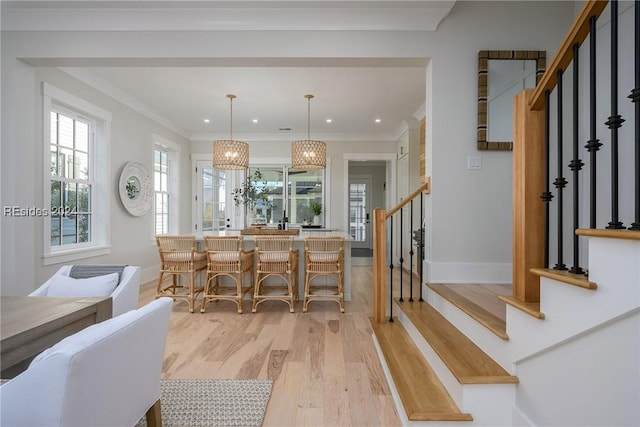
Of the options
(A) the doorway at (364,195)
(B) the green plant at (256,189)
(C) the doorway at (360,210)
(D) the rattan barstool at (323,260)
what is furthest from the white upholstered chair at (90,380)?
(C) the doorway at (360,210)

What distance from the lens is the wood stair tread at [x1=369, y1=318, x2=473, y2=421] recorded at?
152 cm

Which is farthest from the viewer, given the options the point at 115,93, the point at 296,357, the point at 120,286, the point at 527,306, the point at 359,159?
the point at 359,159

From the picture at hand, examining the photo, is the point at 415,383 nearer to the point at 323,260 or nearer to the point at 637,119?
the point at 637,119

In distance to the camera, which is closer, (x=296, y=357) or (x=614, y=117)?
(x=614, y=117)

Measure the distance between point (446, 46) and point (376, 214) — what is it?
1557mm

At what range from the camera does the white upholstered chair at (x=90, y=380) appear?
0.88 meters

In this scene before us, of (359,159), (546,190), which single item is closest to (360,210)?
(359,159)

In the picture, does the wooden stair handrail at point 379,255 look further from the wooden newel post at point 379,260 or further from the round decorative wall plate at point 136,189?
the round decorative wall plate at point 136,189

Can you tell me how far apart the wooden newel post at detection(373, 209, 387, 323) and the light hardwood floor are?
0.31 meters

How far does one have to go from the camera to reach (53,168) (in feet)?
11.6

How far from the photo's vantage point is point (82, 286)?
2100 millimetres

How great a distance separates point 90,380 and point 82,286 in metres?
1.43

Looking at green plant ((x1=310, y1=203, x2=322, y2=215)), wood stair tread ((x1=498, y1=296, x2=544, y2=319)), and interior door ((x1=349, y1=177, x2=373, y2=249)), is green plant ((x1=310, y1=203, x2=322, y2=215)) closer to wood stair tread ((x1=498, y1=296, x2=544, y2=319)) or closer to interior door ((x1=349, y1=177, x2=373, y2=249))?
interior door ((x1=349, y1=177, x2=373, y2=249))

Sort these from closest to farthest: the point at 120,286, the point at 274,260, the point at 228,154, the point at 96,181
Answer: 1. the point at 120,286
2. the point at 274,260
3. the point at 96,181
4. the point at 228,154
